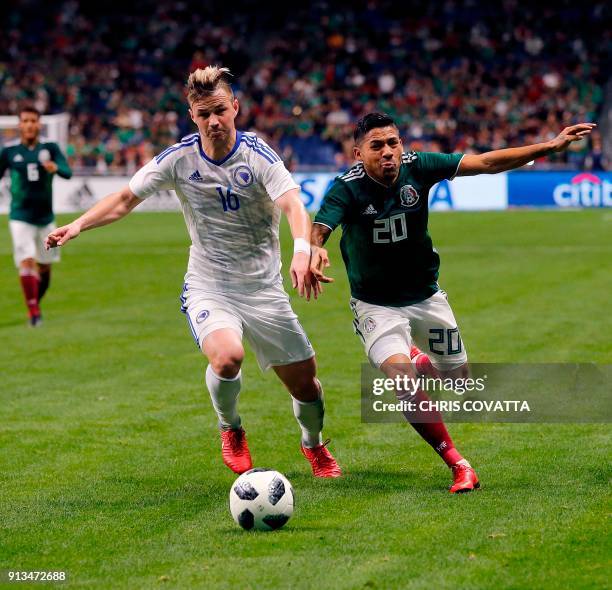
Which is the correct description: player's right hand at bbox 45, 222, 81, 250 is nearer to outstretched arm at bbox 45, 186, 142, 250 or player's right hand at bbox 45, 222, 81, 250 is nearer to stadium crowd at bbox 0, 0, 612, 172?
outstretched arm at bbox 45, 186, 142, 250

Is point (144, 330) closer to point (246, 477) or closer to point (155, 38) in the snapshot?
point (246, 477)

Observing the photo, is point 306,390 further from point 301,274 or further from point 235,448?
point 301,274

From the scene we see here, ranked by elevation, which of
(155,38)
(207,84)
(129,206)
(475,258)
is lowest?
(475,258)

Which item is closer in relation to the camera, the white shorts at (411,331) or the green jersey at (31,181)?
the white shorts at (411,331)

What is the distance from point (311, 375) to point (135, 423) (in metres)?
2.34

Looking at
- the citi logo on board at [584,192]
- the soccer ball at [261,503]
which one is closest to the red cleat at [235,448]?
the soccer ball at [261,503]

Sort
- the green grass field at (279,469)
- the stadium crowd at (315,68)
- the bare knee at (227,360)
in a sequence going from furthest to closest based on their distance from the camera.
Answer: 1. the stadium crowd at (315,68)
2. the bare knee at (227,360)
3. the green grass field at (279,469)

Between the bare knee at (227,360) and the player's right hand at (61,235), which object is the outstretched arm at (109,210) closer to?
the player's right hand at (61,235)

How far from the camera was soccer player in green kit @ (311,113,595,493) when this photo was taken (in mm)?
7531

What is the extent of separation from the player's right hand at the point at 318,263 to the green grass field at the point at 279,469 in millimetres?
1277

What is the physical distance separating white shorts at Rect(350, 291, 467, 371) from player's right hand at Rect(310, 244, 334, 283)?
88 cm

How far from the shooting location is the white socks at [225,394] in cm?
766

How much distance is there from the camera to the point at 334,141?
131ft

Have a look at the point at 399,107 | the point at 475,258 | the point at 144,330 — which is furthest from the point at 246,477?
the point at 399,107
